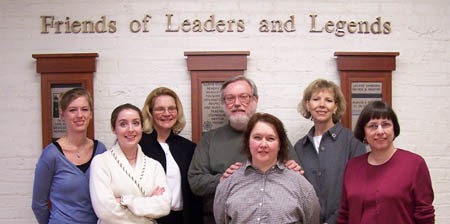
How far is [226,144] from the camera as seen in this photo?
2.81 m

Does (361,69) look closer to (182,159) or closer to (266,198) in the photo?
(182,159)

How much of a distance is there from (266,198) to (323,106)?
0.93 m

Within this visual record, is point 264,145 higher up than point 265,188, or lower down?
higher up

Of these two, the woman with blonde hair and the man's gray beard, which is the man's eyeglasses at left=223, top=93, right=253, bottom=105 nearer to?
the man's gray beard

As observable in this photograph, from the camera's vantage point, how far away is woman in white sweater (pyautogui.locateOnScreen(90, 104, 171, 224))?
7.81 ft

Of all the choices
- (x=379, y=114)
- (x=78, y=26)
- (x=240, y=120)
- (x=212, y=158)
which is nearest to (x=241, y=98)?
(x=240, y=120)

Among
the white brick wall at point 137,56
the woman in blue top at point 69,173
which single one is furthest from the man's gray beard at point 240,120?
the woman in blue top at point 69,173

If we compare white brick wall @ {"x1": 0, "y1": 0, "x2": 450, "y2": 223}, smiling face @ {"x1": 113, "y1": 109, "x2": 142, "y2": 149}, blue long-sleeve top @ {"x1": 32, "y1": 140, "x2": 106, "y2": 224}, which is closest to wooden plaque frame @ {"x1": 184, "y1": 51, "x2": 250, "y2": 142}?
white brick wall @ {"x1": 0, "y1": 0, "x2": 450, "y2": 223}

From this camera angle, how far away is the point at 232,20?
3432mm

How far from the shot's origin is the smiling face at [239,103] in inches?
110

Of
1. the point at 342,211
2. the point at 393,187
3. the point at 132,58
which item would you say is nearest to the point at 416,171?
the point at 393,187

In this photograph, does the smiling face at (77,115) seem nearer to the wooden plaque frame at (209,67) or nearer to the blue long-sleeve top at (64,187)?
the blue long-sleeve top at (64,187)

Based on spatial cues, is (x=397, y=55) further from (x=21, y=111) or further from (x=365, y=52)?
(x=21, y=111)

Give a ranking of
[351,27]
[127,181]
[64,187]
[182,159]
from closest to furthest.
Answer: [127,181] < [64,187] < [182,159] < [351,27]
